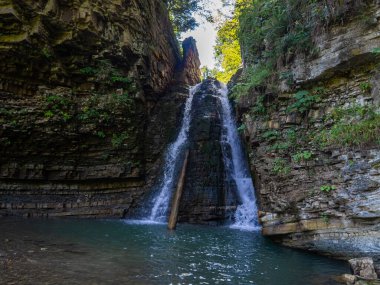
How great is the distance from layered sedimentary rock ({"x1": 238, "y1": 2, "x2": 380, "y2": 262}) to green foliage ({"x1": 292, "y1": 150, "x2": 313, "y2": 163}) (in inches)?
1.4

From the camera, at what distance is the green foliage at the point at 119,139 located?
14.5 m

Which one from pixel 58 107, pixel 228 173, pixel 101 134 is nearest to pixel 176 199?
pixel 228 173

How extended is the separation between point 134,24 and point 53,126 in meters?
6.68

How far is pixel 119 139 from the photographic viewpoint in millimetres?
14656

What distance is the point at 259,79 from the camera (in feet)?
36.4

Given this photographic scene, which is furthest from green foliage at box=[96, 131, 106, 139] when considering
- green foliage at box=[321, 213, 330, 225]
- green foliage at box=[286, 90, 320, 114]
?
green foliage at box=[321, 213, 330, 225]

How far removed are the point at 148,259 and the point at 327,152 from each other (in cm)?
544

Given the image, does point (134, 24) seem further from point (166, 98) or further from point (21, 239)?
point (21, 239)

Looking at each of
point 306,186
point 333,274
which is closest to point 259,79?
point 306,186

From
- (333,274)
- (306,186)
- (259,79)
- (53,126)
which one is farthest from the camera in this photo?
(53,126)

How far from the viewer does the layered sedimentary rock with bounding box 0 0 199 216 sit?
12227mm

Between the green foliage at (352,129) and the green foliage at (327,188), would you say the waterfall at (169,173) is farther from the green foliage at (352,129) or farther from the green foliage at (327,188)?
the green foliage at (352,129)

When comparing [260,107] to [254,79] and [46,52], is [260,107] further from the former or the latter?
[46,52]

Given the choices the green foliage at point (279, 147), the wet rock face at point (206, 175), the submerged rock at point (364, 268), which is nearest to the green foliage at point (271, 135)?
the green foliage at point (279, 147)
